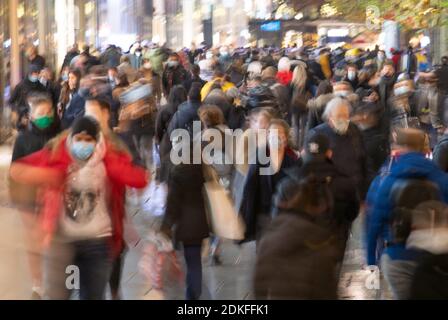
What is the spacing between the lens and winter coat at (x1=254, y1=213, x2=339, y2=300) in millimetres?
6305

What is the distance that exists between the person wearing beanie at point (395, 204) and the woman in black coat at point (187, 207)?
56.1 inches

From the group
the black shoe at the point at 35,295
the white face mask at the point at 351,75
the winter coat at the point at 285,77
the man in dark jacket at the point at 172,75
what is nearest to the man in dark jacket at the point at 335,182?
the black shoe at the point at 35,295

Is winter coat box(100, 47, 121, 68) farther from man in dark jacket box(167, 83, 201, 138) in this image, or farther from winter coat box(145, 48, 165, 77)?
man in dark jacket box(167, 83, 201, 138)

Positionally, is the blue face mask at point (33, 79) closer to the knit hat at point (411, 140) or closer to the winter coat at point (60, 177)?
the winter coat at point (60, 177)

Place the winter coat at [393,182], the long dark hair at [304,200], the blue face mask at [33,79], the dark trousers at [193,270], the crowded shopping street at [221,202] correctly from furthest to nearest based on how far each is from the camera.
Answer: the blue face mask at [33,79]
the dark trousers at [193,270]
the winter coat at [393,182]
the crowded shopping street at [221,202]
the long dark hair at [304,200]

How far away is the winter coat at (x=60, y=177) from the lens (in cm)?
768

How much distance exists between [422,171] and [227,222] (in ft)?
6.04

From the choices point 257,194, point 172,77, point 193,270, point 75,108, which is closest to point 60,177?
point 193,270

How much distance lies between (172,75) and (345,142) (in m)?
14.3

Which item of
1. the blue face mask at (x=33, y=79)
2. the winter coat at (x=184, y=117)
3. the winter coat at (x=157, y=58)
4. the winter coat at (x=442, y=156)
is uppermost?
the winter coat at (x=157, y=58)

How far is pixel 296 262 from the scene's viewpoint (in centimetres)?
630

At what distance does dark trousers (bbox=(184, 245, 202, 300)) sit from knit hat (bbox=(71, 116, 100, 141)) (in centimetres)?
147
